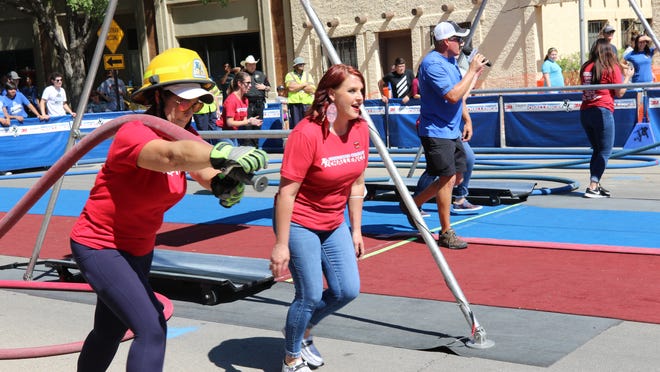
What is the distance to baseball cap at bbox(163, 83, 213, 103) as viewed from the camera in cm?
427

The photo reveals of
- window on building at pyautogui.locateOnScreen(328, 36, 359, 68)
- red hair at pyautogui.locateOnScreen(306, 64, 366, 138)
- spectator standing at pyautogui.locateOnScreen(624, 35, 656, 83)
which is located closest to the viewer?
red hair at pyautogui.locateOnScreen(306, 64, 366, 138)

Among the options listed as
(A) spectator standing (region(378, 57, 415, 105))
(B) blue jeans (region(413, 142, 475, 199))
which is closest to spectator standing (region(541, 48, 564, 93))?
(A) spectator standing (region(378, 57, 415, 105))

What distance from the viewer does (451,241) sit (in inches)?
342

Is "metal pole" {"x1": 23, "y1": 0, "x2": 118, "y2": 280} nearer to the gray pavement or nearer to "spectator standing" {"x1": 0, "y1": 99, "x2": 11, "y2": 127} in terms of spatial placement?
the gray pavement

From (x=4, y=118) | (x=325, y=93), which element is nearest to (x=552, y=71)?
(x=4, y=118)

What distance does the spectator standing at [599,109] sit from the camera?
1105cm

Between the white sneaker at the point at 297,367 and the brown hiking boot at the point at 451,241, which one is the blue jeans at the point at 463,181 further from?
the white sneaker at the point at 297,367

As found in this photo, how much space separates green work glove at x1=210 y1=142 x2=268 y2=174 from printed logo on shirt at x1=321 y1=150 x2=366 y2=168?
1639 millimetres

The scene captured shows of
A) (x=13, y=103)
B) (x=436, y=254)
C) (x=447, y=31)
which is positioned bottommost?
(x=436, y=254)

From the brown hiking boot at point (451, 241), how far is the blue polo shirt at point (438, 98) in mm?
897

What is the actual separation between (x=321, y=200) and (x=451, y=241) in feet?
12.1

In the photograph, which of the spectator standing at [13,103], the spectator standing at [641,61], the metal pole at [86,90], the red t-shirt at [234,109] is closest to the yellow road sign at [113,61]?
the spectator standing at [13,103]

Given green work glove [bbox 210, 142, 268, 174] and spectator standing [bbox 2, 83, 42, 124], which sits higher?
green work glove [bbox 210, 142, 268, 174]

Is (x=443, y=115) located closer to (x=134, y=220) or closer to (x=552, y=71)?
(x=134, y=220)
